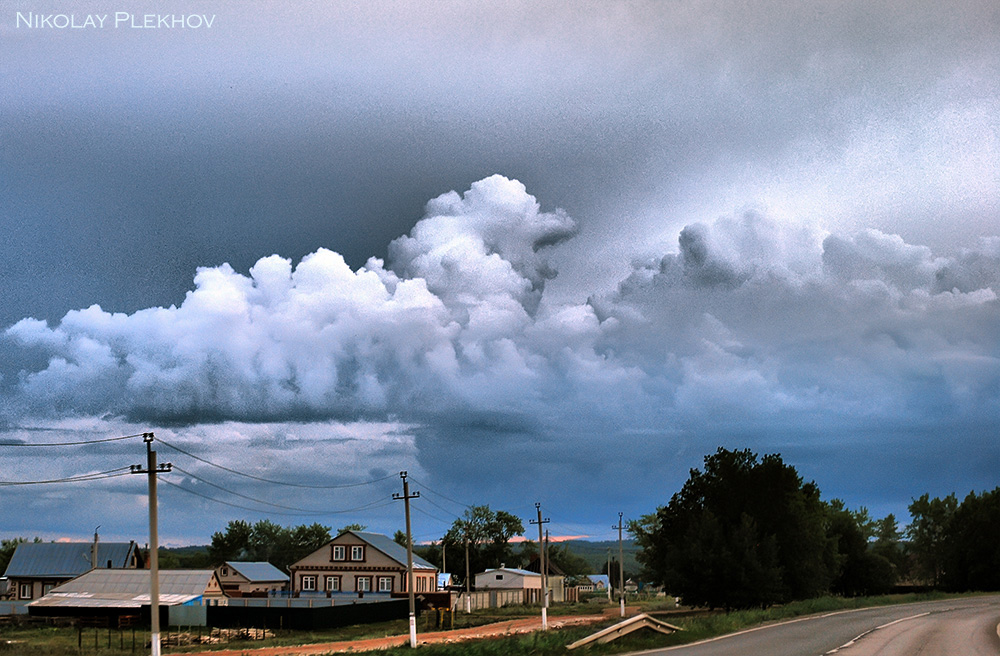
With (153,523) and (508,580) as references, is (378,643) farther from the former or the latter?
(508,580)

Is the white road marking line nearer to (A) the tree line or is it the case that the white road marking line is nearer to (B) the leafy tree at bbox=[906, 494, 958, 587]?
(A) the tree line

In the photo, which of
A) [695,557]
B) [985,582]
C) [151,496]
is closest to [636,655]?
[151,496]

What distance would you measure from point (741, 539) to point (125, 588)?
42.7 meters

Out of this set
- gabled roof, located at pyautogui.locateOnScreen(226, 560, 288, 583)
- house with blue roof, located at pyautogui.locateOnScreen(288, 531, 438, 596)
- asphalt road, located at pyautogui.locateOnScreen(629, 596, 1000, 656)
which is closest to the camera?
asphalt road, located at pyautogui.locateOnScreen(629, 596, 1000, 656)

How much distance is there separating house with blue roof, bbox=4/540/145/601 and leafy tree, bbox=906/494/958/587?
103m

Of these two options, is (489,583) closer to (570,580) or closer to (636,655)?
(570,580)

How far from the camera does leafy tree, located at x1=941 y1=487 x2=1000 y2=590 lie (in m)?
102

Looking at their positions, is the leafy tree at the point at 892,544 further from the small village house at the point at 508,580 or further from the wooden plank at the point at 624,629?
the wooden plank at the point at 624,629

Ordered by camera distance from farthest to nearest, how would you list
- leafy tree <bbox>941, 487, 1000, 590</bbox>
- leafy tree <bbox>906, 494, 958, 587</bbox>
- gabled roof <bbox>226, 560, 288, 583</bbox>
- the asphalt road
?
leafy tree <bbox>906, 494, 958, 587</bbox>, leafy tree <bbox>941, 487, 1000, 590</bbox>, gabled roof <bbox>226, 560, 288, 583</bbox>, the asphalt road

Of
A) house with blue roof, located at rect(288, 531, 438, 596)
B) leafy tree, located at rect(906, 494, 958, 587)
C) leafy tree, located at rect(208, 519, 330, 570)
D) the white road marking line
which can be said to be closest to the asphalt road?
the white road marking line

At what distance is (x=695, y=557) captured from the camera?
67250mm

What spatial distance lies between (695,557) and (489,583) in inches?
1810

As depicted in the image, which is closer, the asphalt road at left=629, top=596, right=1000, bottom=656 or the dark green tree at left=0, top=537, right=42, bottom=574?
the asphalt road at left=629, top=596, right=1000, bottom=656

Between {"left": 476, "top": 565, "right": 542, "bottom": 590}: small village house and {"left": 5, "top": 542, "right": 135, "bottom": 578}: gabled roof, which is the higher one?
{"left": 5, "top": 542, "right": 135, "bottom": 578}: gabled roof
